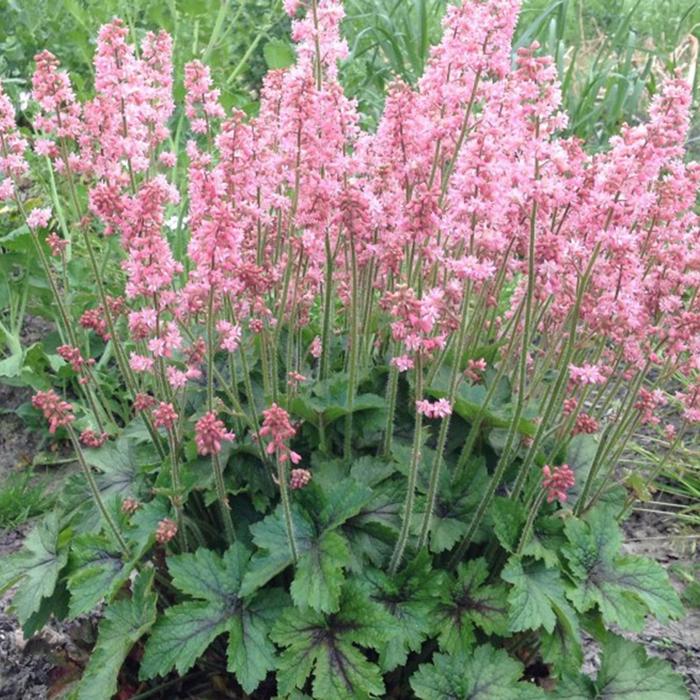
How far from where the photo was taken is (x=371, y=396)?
2.88 m

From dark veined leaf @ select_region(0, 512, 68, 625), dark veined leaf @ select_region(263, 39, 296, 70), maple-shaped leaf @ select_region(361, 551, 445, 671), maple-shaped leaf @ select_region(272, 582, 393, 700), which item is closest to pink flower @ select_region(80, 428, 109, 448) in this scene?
dark veined leaf @ select_region(0, 512, 68, 625)

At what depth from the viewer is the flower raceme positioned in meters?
2.24

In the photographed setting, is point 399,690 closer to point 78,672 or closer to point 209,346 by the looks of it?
point 78,672

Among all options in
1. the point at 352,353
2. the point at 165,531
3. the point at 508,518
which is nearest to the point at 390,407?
the point at 352,353

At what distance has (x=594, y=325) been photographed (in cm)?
254

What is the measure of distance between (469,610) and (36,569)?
4.34 ft

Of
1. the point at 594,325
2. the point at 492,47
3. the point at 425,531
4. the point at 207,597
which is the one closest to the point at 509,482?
the point at 425,531

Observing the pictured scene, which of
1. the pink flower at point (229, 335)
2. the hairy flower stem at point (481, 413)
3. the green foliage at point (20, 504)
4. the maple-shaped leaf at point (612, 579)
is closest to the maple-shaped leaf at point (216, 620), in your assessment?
the pink flower at point (229, 335)

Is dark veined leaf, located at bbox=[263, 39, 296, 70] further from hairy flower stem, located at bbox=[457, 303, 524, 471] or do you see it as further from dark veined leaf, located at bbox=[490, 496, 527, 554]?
dark veined leaf, located at bbox=[490, 496, 527, 554]

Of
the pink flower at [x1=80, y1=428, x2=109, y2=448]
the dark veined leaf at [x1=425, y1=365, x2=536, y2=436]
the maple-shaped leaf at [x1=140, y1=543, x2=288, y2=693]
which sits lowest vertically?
the maple-shaped leaf at [x1=140, y1=543, x2=288, y2=693]

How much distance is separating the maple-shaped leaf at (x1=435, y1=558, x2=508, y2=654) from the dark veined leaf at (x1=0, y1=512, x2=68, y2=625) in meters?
1.16

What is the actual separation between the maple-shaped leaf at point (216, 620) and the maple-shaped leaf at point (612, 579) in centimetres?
86

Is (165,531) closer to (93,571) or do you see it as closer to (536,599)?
(93,571)

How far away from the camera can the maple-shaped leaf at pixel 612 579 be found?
255 centimetres
